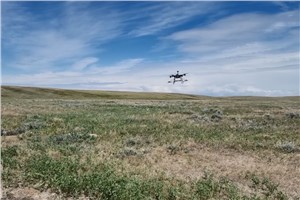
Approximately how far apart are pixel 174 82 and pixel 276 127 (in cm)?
999

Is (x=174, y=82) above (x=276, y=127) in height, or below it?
above

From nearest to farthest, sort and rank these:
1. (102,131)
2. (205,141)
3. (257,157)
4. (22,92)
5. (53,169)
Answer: (53,169), (257,157), (205,141), (102,131), (22,92)

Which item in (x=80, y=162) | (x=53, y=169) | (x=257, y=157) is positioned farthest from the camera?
(x=257, y=157)

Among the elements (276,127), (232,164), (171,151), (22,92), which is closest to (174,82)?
(276,127)

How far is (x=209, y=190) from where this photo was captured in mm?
13523

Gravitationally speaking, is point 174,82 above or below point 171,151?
above

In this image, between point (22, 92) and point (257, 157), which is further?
point (22, 92)

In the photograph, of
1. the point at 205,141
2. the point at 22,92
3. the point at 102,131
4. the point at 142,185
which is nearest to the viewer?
the point at 142,185

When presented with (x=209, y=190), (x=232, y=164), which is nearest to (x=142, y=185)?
(x=209, y=190)

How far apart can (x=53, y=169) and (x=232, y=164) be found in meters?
7.74

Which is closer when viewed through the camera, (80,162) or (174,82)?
(80,162)

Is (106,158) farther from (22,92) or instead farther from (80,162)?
(22,92)

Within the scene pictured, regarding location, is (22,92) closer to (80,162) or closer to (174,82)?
(174,82)

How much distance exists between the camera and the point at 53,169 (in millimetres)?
15047
